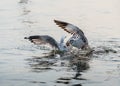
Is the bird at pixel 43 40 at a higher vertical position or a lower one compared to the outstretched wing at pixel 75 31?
lower

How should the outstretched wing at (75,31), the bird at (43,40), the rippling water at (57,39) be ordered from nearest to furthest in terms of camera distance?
the rippling water at (57,39) < the bird at (43,40) < the outstretched wing at (75,31)

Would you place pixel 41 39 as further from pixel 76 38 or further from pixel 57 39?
pixel 57 39

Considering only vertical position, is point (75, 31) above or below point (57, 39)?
above

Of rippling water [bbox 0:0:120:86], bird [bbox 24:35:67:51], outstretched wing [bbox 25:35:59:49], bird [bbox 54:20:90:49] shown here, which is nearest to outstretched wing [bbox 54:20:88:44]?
bird [bbox 54:20:90:49]

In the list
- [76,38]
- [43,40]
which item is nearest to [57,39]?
[76,38]

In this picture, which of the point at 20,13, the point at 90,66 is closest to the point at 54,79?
the point at 90,66

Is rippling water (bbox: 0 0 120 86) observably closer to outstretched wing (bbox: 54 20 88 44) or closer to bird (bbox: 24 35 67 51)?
bird (bbox: 24 35 67 51)

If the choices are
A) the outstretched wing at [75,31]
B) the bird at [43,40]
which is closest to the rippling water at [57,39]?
the bird at [43,40]

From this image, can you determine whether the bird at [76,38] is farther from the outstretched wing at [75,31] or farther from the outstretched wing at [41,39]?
the outstretched wing at [41,39]

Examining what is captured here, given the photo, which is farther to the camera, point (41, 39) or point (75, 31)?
point (75, 31)

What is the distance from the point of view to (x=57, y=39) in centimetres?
1719

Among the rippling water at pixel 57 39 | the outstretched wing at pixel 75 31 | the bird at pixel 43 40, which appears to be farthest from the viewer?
the outstretched wing at pixel 75 31

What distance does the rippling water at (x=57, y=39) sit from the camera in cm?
1122

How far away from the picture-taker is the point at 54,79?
1115 cm
